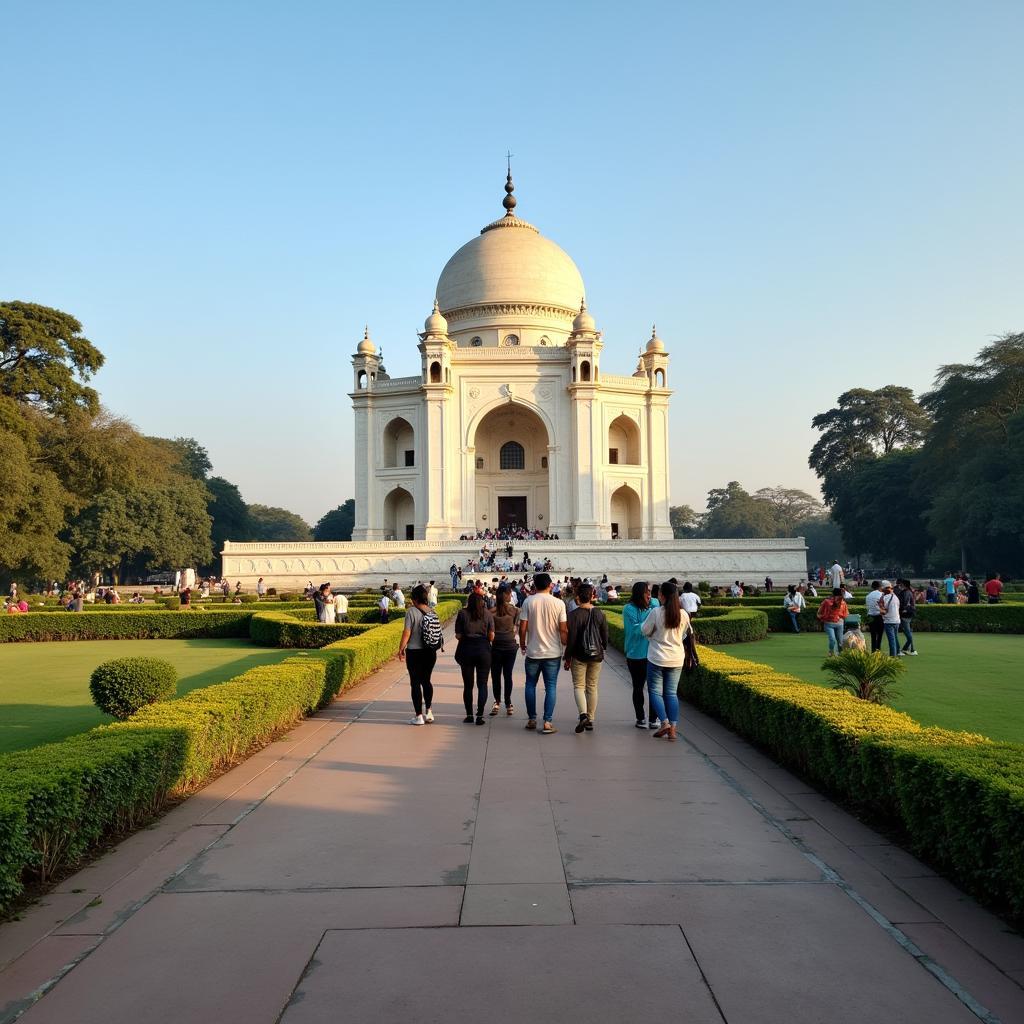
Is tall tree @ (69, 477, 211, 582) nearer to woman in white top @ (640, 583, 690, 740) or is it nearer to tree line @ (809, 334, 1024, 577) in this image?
tree line @ (809, 334, 1024, 577)

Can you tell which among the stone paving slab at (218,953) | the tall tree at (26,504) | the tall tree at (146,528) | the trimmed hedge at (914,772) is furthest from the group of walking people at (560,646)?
the tall tree at (146,528)

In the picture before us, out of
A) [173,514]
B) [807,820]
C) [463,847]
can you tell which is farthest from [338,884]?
[173,514]

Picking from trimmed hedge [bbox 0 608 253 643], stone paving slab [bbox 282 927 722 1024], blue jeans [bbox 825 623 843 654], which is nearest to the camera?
stone paving slab [bbox 282 927 722 1024]

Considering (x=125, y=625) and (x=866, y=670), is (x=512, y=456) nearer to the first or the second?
(x=125, y=625)

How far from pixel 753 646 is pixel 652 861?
12480 mm

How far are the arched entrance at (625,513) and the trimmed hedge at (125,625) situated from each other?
29.5 metres

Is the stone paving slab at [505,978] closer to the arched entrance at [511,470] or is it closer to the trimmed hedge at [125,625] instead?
the trimmed hedge at [125,625]

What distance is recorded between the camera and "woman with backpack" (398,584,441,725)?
8359 mm

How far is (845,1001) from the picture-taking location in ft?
10.0

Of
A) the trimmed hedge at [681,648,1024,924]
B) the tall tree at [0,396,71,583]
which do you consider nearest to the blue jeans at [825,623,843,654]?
the trimmed hedge at [681,648,1024,924]

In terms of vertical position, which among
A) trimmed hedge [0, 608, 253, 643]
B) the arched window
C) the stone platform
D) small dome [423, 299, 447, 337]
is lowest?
trimmed hedge [0, 608, 253, 643]

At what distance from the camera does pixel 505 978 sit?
3213mm

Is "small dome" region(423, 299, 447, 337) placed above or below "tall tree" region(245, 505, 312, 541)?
above

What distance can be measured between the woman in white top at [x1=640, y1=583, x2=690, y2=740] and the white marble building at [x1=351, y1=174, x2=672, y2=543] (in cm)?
3513
